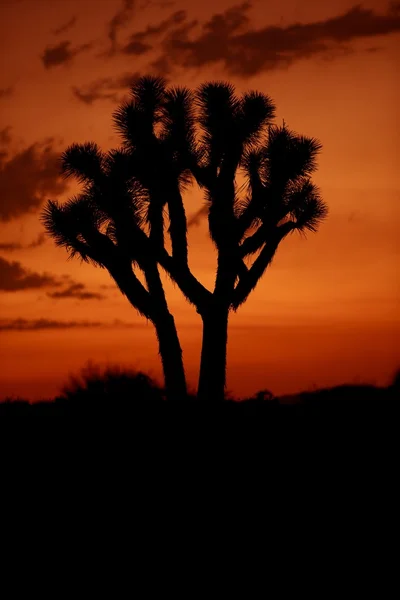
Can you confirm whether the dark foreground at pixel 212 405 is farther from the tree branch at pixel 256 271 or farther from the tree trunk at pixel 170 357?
the tree branch at pixel 256 271

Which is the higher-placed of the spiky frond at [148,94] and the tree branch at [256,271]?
the spiky frond at [148,94]

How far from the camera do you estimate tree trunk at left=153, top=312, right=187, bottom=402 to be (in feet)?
48.8

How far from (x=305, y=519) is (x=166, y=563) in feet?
4.93

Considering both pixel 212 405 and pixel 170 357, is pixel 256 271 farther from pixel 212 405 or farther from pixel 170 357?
pixel 212 405

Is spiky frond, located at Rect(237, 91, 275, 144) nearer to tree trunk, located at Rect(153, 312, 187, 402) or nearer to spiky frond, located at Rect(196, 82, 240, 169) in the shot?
spiky frond, located at Rect(196, 82, 240, 169)

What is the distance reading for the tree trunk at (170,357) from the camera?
14859 millimetres

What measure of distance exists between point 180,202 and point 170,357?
9.72 feet

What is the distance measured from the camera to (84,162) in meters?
14.4

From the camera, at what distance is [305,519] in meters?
7.00

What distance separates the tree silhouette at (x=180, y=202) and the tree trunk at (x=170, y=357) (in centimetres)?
2

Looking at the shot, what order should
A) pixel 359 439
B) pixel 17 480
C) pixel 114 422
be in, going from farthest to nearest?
pixel 114 422 → pixel 359 439 → pixel 17 480

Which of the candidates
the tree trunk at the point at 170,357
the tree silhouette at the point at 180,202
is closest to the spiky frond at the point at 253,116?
the tree silhouette at the point at 180,202

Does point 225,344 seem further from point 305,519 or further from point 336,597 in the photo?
point 336,597

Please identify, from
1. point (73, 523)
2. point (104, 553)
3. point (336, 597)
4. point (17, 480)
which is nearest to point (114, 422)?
point (17, 480)
